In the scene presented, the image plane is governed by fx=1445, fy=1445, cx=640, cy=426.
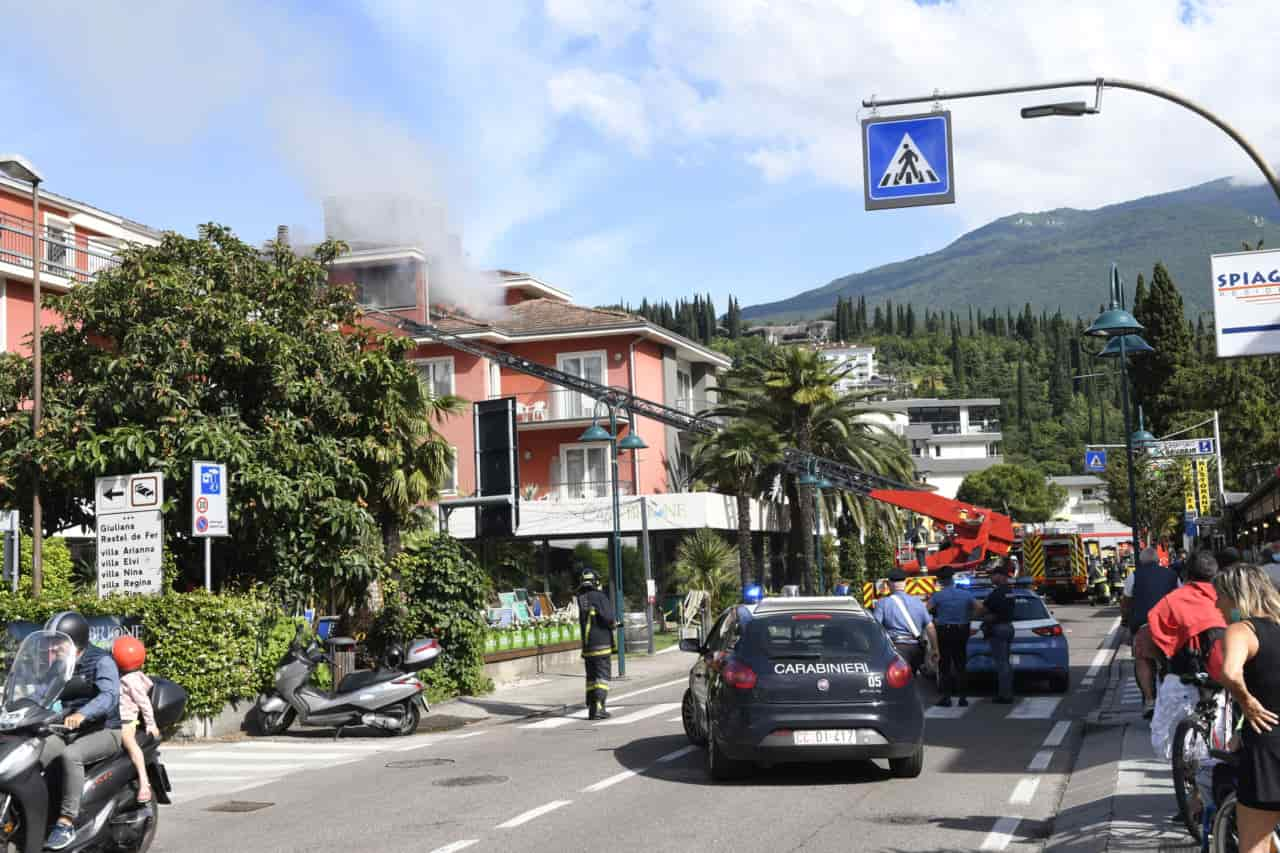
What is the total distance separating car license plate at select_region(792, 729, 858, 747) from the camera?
11695mm

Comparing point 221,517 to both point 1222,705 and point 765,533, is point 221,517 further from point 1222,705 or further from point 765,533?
point 765,533

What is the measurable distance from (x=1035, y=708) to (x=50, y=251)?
27313 mm

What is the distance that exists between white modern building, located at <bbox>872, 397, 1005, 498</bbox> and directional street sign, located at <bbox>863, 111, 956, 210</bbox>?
14857 cm

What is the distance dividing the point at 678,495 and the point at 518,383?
28.9 ft

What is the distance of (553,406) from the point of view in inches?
1976

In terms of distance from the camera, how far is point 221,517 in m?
17.5

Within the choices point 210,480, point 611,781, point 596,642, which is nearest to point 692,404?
point 596,642

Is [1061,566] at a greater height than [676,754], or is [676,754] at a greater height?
[676,754]

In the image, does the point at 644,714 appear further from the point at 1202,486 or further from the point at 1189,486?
the point at 1189,486

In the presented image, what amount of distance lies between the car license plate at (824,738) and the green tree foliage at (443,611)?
34.4ft

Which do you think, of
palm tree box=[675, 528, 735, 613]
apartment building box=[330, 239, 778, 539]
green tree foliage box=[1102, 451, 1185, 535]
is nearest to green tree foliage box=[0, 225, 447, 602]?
palm tree box=[675, 528, 735, 613]

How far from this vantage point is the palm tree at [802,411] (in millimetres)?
47062

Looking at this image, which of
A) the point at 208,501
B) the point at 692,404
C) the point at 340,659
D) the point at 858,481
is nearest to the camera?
the point at 208,501

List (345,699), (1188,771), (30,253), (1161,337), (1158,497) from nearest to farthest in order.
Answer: (1188,771)
(345,699)
(30,253)
(1158,497)
(1161,337)
